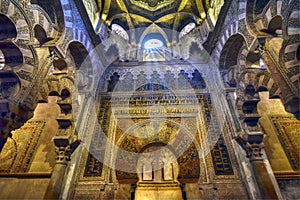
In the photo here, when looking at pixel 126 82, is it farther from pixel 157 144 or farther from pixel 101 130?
pixel 157 144

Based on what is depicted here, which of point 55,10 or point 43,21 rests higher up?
point 55,10

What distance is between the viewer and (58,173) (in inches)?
168

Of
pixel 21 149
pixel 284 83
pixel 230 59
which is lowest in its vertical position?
pixel 21 149

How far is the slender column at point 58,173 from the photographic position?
398 cm

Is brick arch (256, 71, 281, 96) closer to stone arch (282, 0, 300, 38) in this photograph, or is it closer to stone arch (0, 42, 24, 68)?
stone arch (282, 0, 300, 38)

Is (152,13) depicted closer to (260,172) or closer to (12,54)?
(12,54)

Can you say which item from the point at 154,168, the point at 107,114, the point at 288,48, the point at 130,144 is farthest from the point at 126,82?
the point at 288,48

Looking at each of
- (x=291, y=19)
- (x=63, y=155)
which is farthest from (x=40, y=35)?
(x=291, y=19)

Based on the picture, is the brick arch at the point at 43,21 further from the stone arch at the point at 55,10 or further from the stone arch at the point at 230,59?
the stone arch at the point at 230,59

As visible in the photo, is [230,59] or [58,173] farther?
[230,59]

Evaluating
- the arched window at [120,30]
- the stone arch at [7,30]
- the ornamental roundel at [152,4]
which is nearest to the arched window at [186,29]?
the ornamental roundel at [152,4]

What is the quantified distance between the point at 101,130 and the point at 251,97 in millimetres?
4617

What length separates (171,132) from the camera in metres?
5.52

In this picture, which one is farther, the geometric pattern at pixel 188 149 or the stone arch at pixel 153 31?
the stone arch at pixel 153 31
